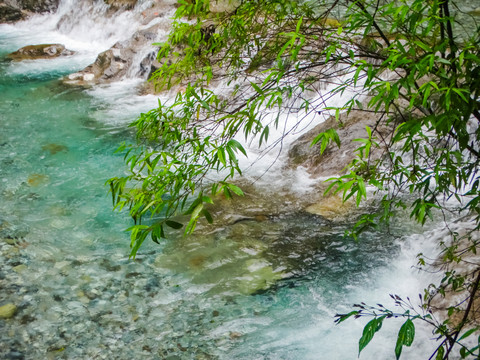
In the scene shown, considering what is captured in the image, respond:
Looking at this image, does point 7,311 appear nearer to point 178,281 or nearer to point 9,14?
point 178,281

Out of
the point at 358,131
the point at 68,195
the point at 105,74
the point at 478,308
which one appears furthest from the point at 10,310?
the point at 105,74

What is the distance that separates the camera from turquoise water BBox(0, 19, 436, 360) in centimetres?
425

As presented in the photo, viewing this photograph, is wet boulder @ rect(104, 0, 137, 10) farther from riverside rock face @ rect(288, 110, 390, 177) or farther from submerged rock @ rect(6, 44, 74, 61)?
riverside rock face @ rect(288, 110, 390, 177)

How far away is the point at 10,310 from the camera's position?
4.62m

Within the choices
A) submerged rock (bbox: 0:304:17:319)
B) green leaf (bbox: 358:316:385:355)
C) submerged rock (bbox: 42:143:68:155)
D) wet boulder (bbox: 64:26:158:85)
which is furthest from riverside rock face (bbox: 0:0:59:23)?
green leaf (bbox: 358:316:385:355)

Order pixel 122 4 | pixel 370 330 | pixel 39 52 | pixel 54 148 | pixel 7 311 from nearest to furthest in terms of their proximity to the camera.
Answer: pixel 370 330 → pixel 7 311 → pixel 54 148 → pixel 39 52 → pixel 122 4

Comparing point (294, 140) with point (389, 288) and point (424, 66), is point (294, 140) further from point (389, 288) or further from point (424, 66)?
point (424, 66)

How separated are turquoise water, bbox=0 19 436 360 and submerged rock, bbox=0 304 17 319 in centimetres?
5

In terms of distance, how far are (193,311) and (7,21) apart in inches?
688

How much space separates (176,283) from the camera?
198 inches

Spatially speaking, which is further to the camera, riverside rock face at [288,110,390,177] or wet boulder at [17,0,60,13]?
wet boulder at [17,0,60,13]

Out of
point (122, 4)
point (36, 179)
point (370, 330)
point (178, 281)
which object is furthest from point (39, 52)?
point (370, 330)

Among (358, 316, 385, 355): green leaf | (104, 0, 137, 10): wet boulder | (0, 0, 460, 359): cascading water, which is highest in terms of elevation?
(104, 0, 137, 10): wet boulder

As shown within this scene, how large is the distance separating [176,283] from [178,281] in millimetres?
36
